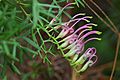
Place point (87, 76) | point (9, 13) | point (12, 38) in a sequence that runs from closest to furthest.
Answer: point (12, 38) < point (9, 13) < point (87, 76)

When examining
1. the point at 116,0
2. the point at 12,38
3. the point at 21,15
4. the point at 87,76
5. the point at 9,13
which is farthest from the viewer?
the point at 87,76

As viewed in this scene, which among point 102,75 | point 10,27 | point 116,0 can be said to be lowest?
point 102,75

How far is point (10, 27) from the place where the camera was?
30.6 inches

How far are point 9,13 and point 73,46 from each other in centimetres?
16

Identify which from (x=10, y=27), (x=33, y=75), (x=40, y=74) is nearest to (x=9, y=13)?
(x=10, y=27)

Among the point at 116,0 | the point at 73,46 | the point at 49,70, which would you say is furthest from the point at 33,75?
the point at 73,46

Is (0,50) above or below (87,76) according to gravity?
above

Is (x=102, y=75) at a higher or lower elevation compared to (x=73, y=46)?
lower

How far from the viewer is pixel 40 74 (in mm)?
1902

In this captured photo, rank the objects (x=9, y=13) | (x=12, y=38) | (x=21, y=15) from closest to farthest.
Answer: (x=12, y=38) → (x=9, y=13) → (x=21, y=15)

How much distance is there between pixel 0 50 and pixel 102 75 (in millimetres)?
1182

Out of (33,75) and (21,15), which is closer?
(21,15)

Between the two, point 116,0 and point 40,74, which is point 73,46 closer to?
point 116,0

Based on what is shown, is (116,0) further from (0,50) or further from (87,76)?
(0,50)
